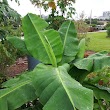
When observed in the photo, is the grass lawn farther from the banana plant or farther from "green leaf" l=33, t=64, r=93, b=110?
"green leaf" l=33, t=64, r=93, b=110

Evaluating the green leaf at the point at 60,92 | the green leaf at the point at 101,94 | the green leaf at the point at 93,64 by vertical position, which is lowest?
the green leaf at the point at 101,94

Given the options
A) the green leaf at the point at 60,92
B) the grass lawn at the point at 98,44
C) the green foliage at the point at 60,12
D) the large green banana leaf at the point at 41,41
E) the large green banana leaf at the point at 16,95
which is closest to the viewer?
the green leaf at the point at 60,92

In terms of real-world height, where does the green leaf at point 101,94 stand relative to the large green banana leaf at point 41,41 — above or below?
below

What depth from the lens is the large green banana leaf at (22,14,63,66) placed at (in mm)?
2928

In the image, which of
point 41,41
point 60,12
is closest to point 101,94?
point 41,41

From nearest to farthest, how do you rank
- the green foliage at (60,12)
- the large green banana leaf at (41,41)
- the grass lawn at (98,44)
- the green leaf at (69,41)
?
the large green banana leaf at (41,41) < the green leaf at (69,41) < the green foliage at (60,12) < the grass lawn at (98,44)

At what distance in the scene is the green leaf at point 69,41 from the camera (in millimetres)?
3138

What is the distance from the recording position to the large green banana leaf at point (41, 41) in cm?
293

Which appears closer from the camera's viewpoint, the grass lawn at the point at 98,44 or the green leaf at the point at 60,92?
the green leaf at the point at 60,92

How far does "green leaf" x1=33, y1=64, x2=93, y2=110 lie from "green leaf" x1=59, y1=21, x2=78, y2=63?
0.72 metres

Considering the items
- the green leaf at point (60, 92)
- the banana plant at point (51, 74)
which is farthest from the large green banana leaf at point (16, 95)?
the green leaf at point (60, 92)

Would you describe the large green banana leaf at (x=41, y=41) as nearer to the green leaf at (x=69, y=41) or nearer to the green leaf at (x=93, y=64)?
the green leaf at (x=69, y=41)

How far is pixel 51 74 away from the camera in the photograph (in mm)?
→ 2369

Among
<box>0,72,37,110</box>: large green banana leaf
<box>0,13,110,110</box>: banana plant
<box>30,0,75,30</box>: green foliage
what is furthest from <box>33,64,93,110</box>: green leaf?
<box>30,0,75,30</box>: green foliage
